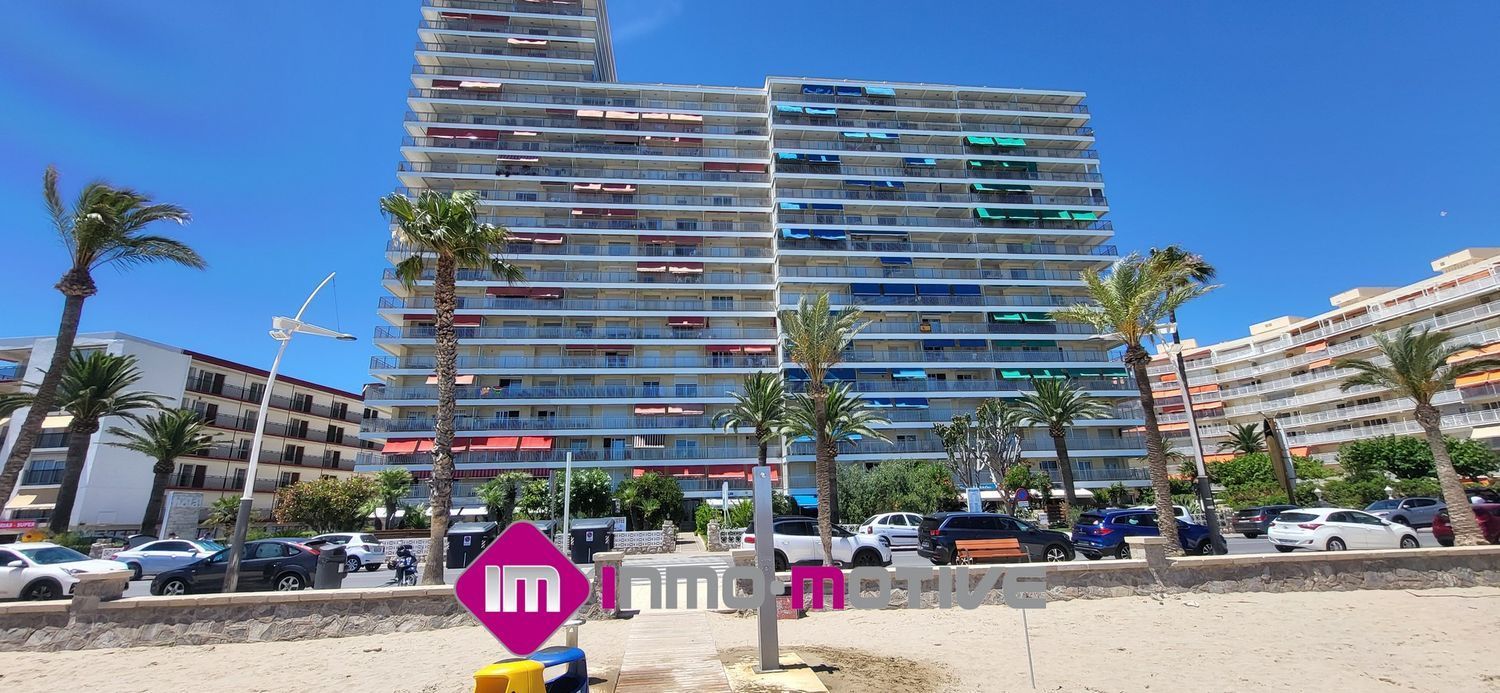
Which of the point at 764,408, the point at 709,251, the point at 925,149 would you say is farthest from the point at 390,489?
the point at 925,149

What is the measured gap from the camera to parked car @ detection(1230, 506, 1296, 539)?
86.4 feet

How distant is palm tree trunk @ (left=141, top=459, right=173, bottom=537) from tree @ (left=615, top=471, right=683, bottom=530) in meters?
24.1

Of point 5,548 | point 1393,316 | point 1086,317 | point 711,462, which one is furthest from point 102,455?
point 1393,316

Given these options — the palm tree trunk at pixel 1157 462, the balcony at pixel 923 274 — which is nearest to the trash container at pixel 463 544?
the palm tree trunk at pixel 1157 462

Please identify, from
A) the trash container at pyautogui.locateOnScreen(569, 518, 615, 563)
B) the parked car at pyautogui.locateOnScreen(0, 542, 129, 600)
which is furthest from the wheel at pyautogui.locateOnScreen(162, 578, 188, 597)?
the trash container at pyautogui.locateOnScreen(569, 518, 615, 563)

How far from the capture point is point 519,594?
411 centimetres

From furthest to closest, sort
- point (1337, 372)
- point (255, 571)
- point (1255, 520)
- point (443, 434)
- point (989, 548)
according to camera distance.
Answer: point (1337, 372)
point (1255, 520)
point (989, 548)
point (443, 434)
point (255, 571)

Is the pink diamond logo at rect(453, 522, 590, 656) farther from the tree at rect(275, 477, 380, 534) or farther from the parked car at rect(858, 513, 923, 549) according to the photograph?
the tree at rect(275, 477, 380, 534)

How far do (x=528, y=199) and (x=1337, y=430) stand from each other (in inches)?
3132

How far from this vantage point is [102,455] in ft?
133

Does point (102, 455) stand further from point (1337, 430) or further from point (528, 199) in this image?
point (1337, 430)

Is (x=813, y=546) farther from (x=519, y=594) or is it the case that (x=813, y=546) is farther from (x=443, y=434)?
(x=519, y=594)

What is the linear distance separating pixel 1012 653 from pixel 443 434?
14.0 m

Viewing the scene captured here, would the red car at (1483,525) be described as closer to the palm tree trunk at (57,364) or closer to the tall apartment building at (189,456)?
the palm tree trunk at (57,364)
